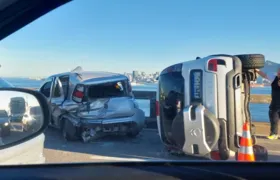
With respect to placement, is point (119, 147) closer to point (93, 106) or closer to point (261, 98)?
point (93, 106)

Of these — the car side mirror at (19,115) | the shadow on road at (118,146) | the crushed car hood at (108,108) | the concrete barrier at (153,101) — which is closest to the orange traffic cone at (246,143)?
the concrete barrier at (153,101)

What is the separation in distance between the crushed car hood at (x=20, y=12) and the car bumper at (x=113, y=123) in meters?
2.62

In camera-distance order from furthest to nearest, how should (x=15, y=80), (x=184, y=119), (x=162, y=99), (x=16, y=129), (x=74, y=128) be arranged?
(x=162, y=99) < (x=184, y=119) < (x=74, y=128) < (x=15, y=80) < (x=16, y=129)

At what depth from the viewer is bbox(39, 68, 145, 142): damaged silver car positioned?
11.6 ft

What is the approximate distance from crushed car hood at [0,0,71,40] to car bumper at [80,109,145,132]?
8.60 ft

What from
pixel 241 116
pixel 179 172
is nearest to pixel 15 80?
pixel 179 172

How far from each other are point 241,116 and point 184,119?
698 millimetres

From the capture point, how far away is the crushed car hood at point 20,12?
4.54 ft

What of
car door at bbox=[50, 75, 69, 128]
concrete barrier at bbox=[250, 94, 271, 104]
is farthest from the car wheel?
concrete barrier at bbox=[250, 94, 271, 104]

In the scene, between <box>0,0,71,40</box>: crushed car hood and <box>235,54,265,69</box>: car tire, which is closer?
<box>0,0,71,40</box>: crushed car hood

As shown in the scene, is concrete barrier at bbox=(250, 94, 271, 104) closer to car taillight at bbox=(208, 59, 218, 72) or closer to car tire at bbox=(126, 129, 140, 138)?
car taillight at bbox=(208, 59, 218, 72)

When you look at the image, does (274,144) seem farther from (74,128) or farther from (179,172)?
(179,172)

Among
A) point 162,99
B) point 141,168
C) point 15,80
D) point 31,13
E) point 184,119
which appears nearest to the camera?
point 31,13

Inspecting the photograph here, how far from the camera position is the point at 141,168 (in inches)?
79.2
